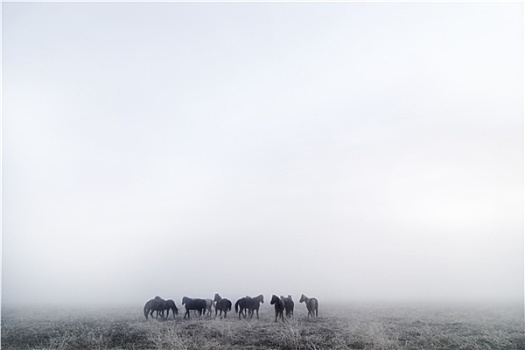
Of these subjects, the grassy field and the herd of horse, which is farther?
the herd of horse

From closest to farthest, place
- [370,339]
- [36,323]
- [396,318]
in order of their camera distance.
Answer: [370,339]
[36,323]
[396,318]

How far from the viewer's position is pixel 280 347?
49.3 feet

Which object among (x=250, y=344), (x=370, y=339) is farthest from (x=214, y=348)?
(x=370, y=339)

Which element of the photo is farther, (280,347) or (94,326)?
(94,326)

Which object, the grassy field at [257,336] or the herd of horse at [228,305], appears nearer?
the grassy field at [257,336]

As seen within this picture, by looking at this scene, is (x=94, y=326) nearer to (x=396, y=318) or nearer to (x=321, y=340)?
(x=321, y=340)

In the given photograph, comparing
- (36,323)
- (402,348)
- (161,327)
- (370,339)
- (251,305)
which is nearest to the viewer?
(402,348)

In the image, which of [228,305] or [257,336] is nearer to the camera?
[257,336]

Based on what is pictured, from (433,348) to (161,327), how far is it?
12.1 meters

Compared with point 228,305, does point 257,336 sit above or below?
above

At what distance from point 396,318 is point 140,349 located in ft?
49.5

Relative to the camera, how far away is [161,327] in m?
18.7

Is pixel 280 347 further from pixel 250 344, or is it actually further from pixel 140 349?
pixel 140 349

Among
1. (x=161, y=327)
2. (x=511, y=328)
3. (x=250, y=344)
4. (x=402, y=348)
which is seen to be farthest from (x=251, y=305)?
(x=511, y=328)
